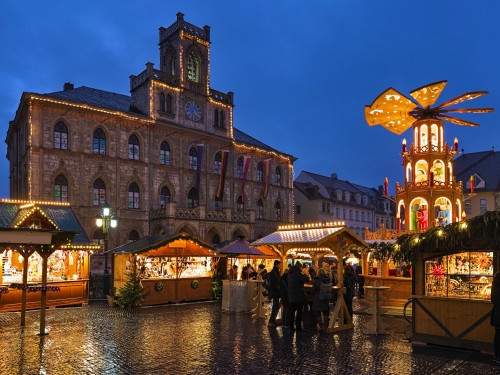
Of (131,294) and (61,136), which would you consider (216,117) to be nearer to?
(61,136)

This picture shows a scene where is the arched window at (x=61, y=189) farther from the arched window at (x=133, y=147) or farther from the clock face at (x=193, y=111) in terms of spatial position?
the clock face at (x=193, y=111)

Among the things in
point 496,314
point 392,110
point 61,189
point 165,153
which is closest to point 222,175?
point 165,153

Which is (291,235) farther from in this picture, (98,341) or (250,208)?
(250,208)

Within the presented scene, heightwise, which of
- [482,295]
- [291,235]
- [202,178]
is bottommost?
[482,295]

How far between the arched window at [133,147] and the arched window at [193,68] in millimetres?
7796

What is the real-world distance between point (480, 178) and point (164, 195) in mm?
33667

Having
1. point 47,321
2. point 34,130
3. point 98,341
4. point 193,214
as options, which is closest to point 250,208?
point 193,214

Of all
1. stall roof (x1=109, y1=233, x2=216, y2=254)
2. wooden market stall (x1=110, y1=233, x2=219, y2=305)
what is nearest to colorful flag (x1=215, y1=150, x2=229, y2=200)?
wooden market stall (x1=110, y1=233, x2=219, y2=305)

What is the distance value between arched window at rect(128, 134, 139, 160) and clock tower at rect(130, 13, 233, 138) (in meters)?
2.20

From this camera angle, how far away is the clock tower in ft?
121

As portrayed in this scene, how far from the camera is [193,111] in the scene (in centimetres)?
3909

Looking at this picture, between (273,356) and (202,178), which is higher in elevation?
(202,178)

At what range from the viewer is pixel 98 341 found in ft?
39.5

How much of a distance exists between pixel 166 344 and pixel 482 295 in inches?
287
